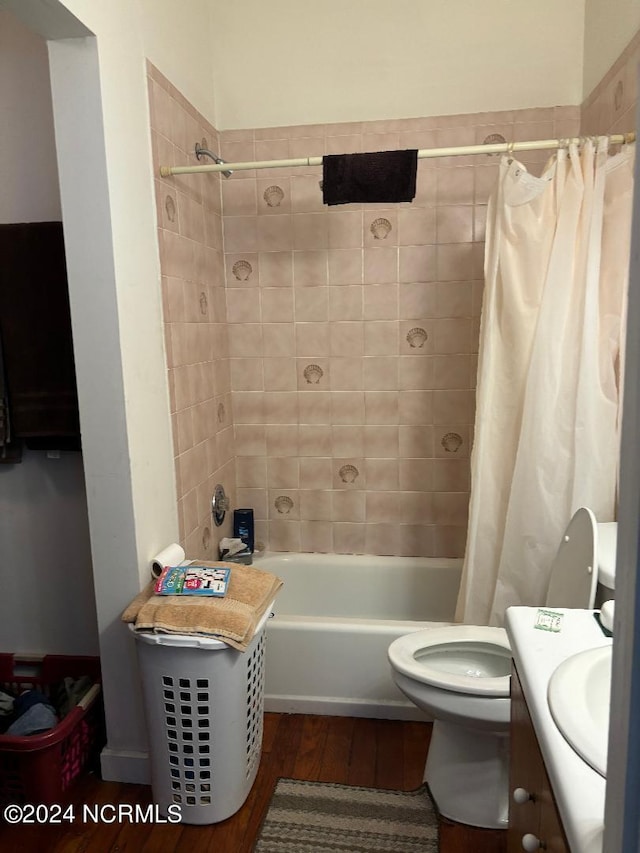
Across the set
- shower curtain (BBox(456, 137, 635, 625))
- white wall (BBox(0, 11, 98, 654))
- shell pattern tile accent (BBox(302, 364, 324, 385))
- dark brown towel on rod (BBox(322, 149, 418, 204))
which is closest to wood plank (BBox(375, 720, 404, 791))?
shower curtain (BBox(456, 137, 635, 625))

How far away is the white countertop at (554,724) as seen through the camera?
0.80 m

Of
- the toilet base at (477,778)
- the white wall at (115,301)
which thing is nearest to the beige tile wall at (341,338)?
the white wall at (115,301)

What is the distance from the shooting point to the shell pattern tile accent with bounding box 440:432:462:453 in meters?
2.74

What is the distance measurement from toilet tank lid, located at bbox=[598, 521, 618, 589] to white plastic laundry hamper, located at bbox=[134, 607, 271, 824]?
92 centimetres

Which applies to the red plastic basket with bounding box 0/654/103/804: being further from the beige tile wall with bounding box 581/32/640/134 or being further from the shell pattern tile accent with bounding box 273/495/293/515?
the beige tile wall with bounding box 581/32/640/134

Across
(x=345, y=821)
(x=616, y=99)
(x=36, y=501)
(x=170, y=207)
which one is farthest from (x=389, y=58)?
(x=345, y=821)

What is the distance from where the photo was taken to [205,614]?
67.3 inches

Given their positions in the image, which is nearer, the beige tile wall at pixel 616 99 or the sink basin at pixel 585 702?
the sink basin at pixel 585 702

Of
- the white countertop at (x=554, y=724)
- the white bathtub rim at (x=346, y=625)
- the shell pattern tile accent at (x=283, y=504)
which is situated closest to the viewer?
the white countertop at (x=554, y=724)

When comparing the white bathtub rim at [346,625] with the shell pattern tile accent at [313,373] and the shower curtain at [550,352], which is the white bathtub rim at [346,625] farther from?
the shell pattern tile accent at [313,373]

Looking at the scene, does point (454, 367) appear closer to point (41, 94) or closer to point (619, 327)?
point (619, 327)

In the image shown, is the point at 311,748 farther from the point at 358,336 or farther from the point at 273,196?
the point at 273,196

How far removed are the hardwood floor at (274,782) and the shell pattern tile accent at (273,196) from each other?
2.00m

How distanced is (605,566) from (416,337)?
52.4 inches
